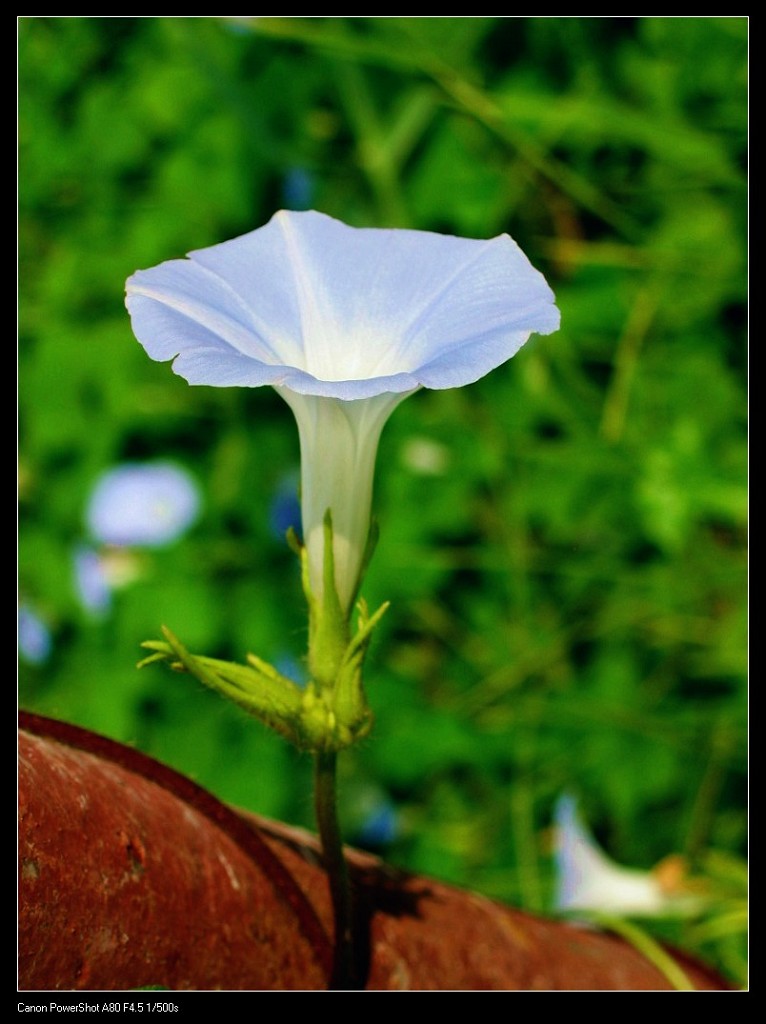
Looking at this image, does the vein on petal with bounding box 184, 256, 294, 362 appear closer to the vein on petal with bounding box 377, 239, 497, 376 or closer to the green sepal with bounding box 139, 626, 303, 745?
the vein on petal with bounding box 377, 239, 497, 376

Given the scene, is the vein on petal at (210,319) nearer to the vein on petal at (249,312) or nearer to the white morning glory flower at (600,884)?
the vein on petal at (249,312)

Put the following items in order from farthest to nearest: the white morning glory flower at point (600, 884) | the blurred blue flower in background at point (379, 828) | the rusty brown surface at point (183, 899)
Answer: the blurred blue flower in background at point (379, 828) → the white morning glory flower at point (600, 884) → the rusty brown surface at point (183, 899)

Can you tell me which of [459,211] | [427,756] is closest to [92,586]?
[427,756]

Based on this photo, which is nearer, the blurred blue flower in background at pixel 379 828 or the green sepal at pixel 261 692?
the green sepal at pixel 261 692

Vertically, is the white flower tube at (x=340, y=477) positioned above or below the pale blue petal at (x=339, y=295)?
below

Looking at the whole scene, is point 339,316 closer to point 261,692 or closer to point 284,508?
point 261,692

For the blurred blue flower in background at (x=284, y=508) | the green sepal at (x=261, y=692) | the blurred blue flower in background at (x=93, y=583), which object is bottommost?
the green sepal at (x=261, y=692)

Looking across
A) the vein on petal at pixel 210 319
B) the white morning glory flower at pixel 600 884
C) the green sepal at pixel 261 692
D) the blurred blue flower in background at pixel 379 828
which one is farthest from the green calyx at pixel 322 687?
the blurred blue flower in background at pixel 379 828

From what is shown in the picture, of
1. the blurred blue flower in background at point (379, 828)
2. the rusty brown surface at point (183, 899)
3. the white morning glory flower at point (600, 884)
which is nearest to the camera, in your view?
the rusty brown surface at point (183, 899)
